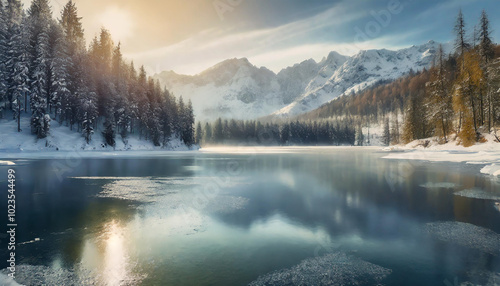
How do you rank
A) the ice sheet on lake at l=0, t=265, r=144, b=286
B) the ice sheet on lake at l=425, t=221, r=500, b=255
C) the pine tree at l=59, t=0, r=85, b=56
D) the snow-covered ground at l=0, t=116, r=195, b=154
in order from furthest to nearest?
1. the pine tree at l=59, t=0, r=85, b=56
2. the snow-covered ground at l=0, t=116, r=195, b=154
3. the ice sheet on lake at l=425, t=221, r=500, b=255
4. the ice sheet on lake at l=0, t=265, r=144, b=286

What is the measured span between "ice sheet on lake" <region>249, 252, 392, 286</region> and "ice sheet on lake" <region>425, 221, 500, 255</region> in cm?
412

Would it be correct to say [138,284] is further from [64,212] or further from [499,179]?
[499,179]

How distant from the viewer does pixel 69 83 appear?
2389 inches

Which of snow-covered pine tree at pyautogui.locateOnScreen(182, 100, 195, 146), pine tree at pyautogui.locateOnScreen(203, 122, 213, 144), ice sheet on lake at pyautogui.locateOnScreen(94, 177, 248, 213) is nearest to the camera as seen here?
ice sheet on lake at pyautogui.locateOnScreen(94, 177, 248, 213)

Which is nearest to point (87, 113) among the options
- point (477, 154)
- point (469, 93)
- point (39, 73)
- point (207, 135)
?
point (39, 73)

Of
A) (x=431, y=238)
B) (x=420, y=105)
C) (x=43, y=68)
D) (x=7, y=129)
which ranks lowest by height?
(x=431, y=238)

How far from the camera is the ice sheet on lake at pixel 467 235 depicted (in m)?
8.52

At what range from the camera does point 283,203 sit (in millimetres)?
15023

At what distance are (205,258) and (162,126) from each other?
81186 mm

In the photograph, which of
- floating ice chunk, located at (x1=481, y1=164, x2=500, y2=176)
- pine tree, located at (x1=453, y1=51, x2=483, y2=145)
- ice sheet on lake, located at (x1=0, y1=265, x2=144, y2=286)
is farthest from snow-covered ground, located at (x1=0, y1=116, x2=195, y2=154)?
pine tree, located at (x1=453, y1=51, x2=483, y2=145)

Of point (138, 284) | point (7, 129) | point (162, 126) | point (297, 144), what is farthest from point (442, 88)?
point (297, 144)

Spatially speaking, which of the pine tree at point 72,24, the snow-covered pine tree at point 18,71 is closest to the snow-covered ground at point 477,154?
the snow-covered pine tree at point 18,71

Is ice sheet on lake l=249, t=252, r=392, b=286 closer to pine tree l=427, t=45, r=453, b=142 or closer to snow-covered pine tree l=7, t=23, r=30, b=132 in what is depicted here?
pine tree l=427, t=45, r=453, b=142

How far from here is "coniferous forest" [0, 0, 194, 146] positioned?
54.3 m
